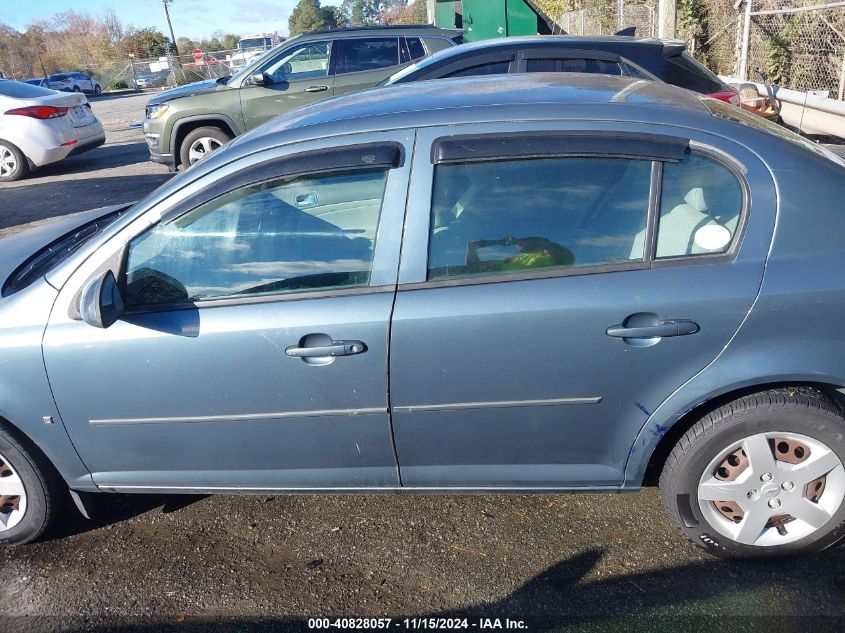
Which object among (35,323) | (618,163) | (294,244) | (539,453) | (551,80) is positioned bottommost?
(539,453)

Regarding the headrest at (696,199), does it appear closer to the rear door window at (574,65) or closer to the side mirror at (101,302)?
the side mirror at (101,302)

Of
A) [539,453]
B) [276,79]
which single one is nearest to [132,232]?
[539,453]

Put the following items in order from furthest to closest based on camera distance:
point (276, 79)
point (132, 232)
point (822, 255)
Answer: point (276, 79)
point (132, 232)
point (822, 255)

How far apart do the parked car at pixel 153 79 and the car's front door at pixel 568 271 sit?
44.4 metres

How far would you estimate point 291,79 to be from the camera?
952 centimetres

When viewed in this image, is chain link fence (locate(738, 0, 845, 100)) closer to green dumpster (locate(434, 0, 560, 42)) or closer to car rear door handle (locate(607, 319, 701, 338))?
green dumpster (locate(434, 0, 560, 42))

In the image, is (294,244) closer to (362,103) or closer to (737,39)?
(362,103)

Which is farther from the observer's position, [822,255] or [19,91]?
[19,91]

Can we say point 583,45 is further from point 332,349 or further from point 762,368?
point 332,349

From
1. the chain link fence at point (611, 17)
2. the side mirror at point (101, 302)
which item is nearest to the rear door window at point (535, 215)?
the side mirror at point (101, 302)

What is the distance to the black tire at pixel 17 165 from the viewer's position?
10.9 m

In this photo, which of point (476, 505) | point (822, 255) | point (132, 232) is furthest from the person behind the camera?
point (476, 505)

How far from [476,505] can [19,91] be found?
1101 centimetres

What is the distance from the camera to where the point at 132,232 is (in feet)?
8.79
